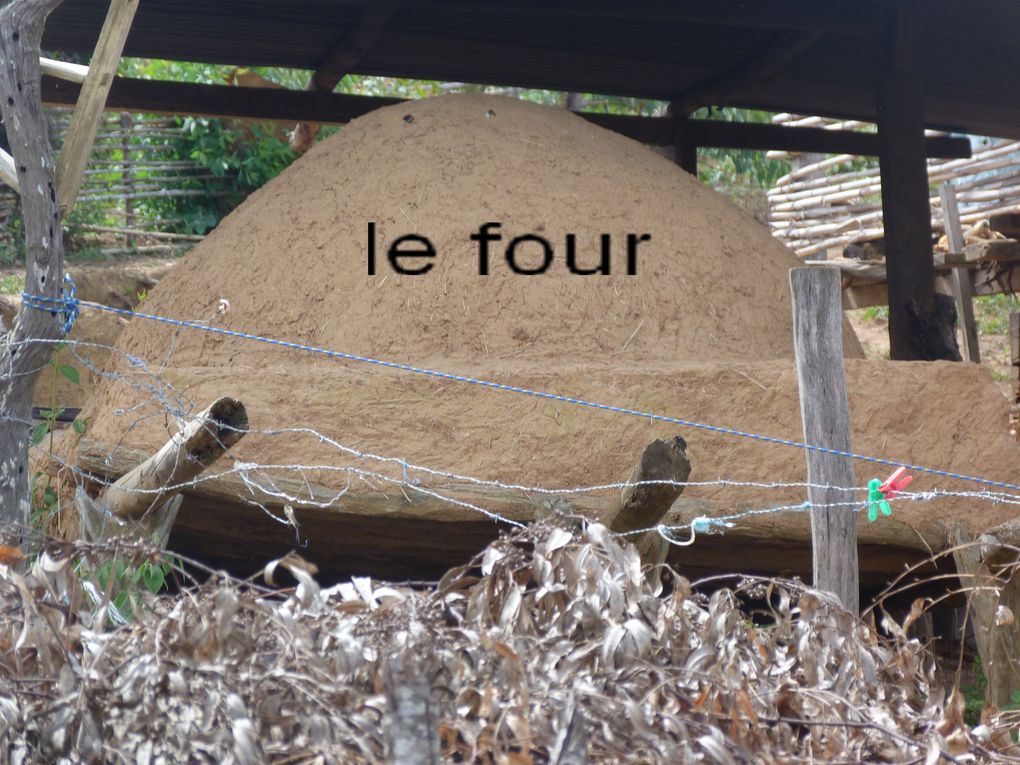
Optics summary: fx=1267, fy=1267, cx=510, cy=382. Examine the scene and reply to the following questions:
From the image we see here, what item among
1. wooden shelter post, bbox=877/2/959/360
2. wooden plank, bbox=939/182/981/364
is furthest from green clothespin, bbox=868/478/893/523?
wooden plank, bbox=939/182/981/364

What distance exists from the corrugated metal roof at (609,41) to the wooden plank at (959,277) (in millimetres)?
1979

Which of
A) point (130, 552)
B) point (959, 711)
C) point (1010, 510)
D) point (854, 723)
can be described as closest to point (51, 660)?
point (130, 552)

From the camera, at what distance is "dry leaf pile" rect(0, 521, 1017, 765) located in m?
1.77

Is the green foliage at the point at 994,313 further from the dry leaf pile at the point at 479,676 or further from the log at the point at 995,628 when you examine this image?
the dry leaf pile at the point at 479,676

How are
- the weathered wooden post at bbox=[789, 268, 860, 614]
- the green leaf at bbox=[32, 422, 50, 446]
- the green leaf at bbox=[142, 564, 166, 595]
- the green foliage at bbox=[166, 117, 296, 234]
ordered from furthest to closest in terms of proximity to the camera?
the green foliage at bbox=[166, 117, 296, 234] < the green leaf at bbox=[32, 422, 50, 446] < the green leaf at bbox=[142, 564, 166, 595] < the weathered wooden post at bbox=[789, 268, 860, 614]

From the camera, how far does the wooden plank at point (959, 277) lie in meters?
9.72

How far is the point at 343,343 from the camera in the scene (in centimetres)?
493

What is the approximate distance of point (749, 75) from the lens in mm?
6883

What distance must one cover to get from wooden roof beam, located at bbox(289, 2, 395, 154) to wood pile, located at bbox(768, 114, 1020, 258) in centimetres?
552

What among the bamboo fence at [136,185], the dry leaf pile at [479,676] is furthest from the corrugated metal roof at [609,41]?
the bamboo fence at [136,185]

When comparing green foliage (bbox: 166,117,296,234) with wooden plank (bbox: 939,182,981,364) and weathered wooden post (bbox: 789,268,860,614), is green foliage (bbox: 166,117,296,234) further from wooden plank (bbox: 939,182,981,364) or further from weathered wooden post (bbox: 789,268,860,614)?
weathered wooden post (bbox: 789,268,860,614)

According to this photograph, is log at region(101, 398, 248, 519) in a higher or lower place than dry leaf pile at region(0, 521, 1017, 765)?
higher

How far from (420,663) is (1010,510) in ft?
11.8

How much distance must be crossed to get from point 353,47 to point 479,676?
4.93 metres
